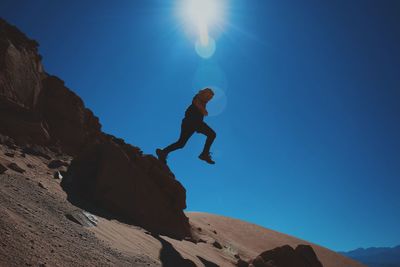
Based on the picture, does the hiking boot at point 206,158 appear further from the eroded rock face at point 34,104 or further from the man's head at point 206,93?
the eroded rock face at point 34,104

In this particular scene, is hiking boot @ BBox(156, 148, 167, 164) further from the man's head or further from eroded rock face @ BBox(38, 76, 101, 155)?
eroded rock face @ BBox(38, 76, 101, 155)

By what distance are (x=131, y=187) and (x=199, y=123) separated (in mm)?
2425

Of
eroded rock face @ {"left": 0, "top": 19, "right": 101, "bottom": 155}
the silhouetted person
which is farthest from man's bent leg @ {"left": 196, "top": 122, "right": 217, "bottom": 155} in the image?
eroded rock face @ {"left": 0, "top": 19, "right": 101, "bottom": 155}

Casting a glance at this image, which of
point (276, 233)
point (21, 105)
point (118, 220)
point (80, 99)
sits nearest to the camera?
point (118, 220)

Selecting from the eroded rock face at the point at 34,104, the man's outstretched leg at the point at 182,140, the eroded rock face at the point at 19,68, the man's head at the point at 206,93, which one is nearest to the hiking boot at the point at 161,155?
the man's outstretched leg at the point at 182,140

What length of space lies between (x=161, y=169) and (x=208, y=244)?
246 centimetres

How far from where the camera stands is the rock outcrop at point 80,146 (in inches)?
291

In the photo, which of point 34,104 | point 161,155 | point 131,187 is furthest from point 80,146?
point 131,187

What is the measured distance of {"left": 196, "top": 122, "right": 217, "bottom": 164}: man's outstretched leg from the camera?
8719 millimetres

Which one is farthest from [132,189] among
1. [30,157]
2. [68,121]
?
[68,121]

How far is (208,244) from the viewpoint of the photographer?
9031mm

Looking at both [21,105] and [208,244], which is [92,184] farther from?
[21,105]

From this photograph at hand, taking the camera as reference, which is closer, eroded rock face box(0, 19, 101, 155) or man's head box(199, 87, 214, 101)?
man's head box(199, 87, 214, 101)

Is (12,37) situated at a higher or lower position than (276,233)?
higher
